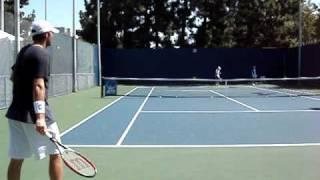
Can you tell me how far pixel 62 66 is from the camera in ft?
96.1

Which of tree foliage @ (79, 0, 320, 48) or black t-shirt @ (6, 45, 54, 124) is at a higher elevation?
tree foliage @ (79, 0, 320, 48)

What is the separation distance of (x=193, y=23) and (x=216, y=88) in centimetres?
1725

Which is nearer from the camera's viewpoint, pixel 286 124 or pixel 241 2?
pixel 286 124

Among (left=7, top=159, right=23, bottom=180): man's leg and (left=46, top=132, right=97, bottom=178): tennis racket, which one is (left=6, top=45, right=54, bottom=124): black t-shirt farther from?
(left=7, top=159, right=23, bottom=180): man's leg

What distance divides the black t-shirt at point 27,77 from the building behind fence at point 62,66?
33.7 ft

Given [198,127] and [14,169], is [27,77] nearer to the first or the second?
[14,169]

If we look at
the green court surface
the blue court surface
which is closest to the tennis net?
the blue court surface

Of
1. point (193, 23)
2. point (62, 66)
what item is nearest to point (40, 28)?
point (62, 66)

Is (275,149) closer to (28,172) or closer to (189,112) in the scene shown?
(28,172)

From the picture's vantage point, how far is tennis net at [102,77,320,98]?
28.3 metres

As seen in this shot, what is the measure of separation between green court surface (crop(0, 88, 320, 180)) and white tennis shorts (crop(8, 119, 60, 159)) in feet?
5.96

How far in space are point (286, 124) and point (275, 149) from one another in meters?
4.41

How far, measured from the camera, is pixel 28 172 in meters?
8.24

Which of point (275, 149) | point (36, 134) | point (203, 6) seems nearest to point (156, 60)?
point (203, 6)
